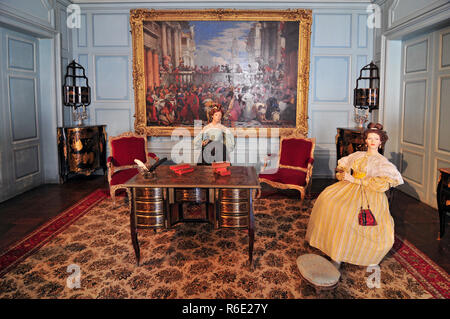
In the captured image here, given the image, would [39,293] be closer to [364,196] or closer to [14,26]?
[364,196]

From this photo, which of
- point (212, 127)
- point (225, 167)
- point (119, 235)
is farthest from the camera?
point (212, 127)

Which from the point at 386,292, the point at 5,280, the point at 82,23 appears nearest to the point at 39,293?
the point at 5,280

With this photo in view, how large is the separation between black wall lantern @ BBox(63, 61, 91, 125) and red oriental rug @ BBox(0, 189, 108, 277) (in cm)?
213

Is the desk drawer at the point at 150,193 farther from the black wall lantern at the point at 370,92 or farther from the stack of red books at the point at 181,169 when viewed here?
the black wall lantern at the point at 370,92

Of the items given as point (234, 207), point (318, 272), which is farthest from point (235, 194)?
point (318, 272)

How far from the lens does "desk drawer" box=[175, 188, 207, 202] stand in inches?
134

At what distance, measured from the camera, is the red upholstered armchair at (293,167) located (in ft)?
17.2

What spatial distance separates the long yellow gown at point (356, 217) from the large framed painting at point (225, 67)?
3.85m

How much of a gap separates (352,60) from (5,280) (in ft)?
23.1

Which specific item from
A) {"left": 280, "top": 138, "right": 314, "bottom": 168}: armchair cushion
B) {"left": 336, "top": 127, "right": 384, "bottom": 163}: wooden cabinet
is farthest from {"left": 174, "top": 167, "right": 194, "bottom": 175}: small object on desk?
{"left": 336, "top": 127, "right": 384, "bottom": 163}: wooden cabinet

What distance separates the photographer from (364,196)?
332 centimetres

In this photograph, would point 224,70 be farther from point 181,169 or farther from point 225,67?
point 181,169

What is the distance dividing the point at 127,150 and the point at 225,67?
2.80 meters

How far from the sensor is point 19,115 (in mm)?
6062
